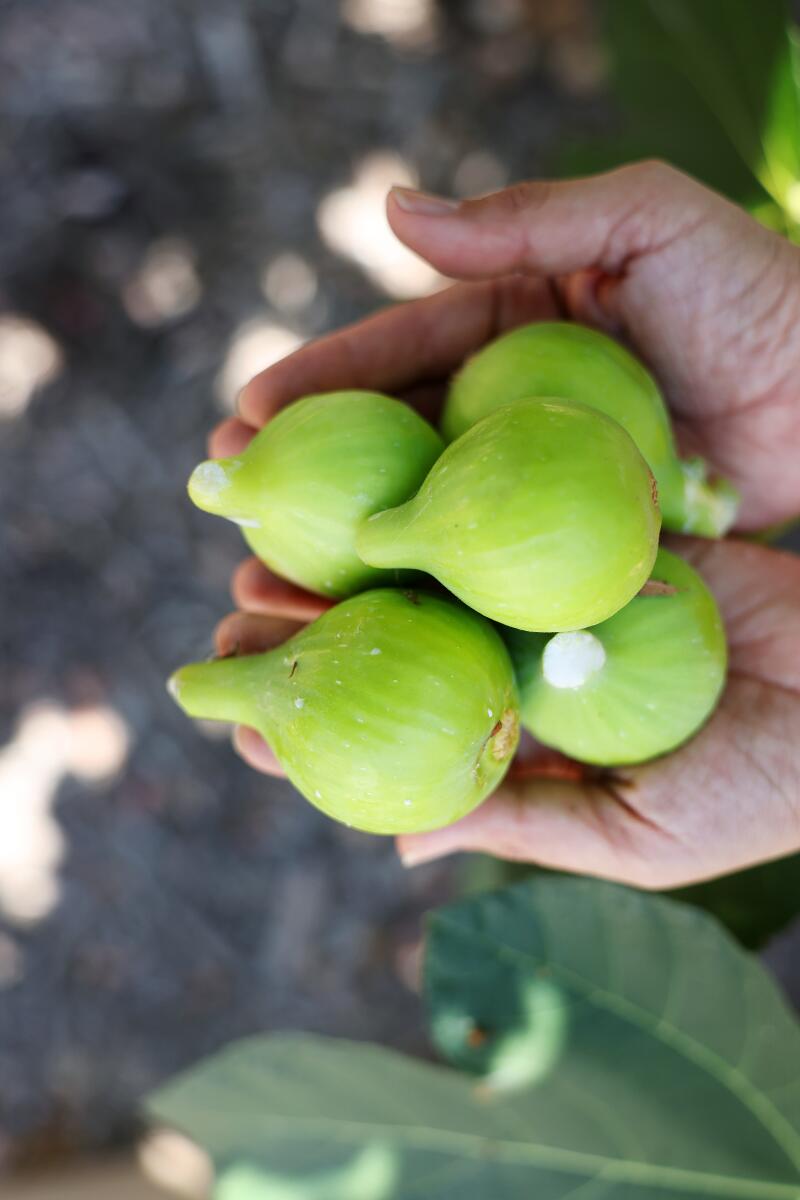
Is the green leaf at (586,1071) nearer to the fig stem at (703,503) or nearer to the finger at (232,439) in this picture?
the fig stem at (703,503)

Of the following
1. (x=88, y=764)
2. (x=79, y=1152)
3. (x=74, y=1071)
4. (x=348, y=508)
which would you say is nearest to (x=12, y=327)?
(x=88, y=764)

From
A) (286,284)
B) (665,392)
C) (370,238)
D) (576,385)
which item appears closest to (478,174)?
(370,238)

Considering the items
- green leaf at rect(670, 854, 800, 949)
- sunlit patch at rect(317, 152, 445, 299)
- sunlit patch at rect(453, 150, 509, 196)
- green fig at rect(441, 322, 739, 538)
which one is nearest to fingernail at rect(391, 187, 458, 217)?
green fig at rect(441, 322, 739, 538)

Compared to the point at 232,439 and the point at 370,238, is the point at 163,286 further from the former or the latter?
the point at 232,439

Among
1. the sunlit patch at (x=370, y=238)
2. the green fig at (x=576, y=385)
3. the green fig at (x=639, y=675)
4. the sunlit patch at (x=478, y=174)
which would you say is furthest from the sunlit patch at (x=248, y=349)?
the green fig at (x=639, y=675)

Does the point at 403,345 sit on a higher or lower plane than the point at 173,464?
higher
